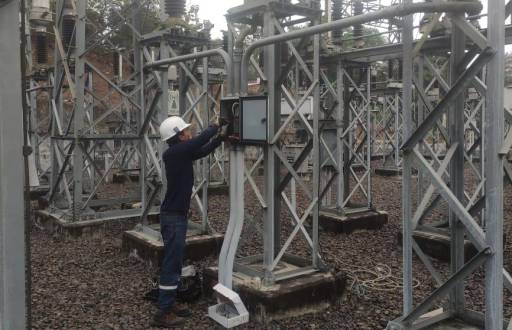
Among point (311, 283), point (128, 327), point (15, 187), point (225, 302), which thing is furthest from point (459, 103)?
point (128, 327)

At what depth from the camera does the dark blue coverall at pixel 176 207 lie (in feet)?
17.6

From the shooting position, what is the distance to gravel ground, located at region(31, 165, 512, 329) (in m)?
5.41

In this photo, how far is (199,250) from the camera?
746 cm

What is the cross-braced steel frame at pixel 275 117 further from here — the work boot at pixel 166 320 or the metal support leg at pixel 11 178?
the metal support leg at pixel 11 178

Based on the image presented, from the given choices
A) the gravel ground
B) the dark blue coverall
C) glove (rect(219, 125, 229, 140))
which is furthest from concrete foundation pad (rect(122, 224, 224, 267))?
glove (rect(219, 125, 229, 140))

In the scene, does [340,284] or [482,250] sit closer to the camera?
[482,250]

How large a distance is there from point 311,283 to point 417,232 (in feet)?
10.9

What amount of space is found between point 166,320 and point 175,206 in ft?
3.70

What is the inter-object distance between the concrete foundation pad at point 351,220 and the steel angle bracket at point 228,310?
195 inches

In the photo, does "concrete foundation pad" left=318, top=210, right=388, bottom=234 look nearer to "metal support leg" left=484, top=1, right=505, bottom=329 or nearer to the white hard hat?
the white hard hat

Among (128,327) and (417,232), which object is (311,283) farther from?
(417,232)

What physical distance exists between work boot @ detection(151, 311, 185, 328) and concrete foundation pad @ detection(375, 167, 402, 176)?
14413 mm

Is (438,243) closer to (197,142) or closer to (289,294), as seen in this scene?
(289,294)

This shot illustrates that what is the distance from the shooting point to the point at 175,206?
5.48 m
